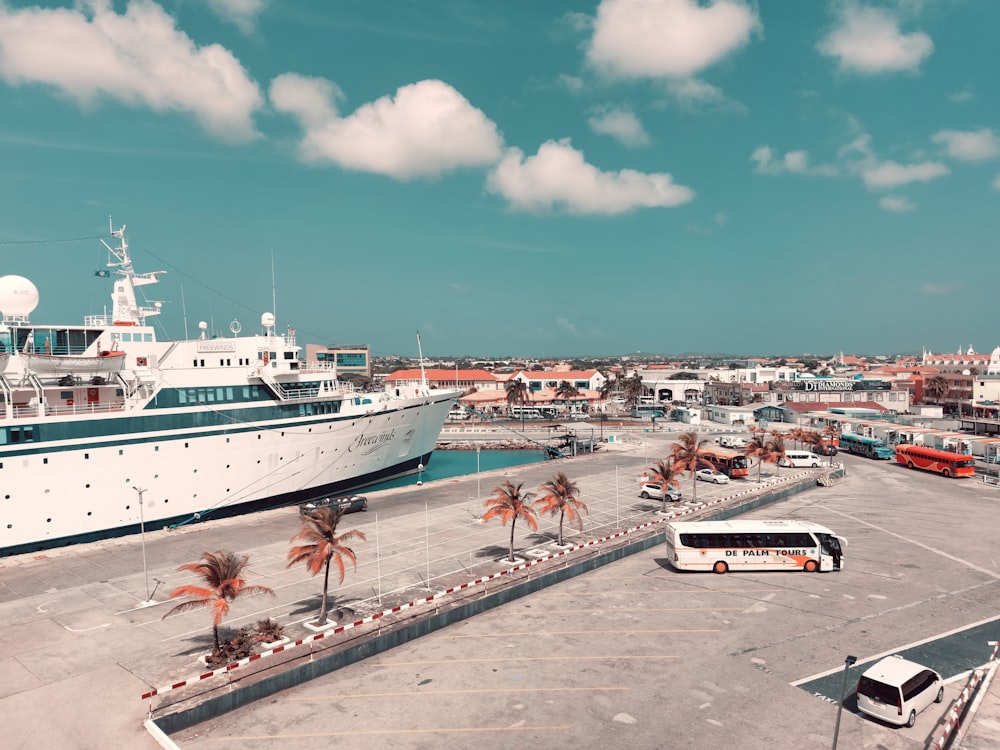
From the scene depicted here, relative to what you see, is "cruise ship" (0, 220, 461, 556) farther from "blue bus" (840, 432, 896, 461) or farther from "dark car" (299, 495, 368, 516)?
"blue bus" (840, 432, 896, 461)

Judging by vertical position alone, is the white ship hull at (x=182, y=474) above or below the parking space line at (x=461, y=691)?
above

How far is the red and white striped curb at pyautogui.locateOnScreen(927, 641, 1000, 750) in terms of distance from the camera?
13.7 meters

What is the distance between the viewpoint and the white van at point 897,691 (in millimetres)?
14461

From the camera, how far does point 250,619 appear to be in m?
21.1

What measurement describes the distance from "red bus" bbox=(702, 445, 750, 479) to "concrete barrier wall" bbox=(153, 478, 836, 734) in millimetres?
22374

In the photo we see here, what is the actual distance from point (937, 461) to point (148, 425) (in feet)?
199

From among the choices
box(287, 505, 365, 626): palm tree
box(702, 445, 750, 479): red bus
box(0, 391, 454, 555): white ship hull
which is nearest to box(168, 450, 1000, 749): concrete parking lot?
box(287, 505, 365, 626): palm tree

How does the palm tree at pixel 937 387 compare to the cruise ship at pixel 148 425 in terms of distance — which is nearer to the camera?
the cruise ship at pixel 148 425

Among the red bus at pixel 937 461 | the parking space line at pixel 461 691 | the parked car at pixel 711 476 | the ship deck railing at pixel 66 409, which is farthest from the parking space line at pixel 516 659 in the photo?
the red bus at pixel 937 461

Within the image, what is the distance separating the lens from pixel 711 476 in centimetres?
4719

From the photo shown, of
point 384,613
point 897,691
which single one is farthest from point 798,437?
point 384,613

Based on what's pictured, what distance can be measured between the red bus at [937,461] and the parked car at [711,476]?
19.8 metres

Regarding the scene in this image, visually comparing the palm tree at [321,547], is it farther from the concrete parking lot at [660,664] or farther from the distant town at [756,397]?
the distant town at [756,397]

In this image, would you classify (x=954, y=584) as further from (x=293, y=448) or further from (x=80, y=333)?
(x=80, y=333)
